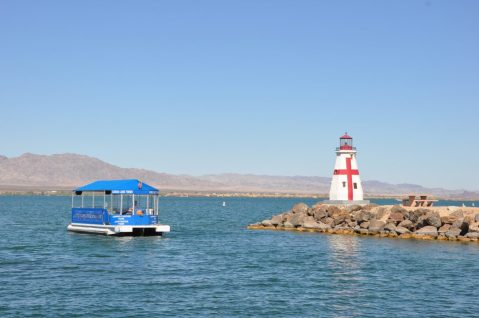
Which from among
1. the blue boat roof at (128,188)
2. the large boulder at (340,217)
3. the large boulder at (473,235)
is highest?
the blue boat roof at (128,188)

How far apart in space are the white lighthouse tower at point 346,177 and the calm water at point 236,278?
1153 cm

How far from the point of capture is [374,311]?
25359mm

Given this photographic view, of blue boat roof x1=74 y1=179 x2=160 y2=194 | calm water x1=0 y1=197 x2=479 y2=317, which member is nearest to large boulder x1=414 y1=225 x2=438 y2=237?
calm water x1=0 y1=197 x2=479 y2=317

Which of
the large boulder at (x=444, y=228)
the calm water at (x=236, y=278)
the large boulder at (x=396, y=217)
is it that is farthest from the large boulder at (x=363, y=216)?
the large boulder at (x=444, y=228)

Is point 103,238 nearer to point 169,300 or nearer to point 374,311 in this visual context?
point 169,300

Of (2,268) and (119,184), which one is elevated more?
(119,184)

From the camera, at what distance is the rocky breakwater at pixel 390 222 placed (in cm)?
5069

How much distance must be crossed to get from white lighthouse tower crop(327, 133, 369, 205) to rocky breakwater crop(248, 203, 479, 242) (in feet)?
4.74

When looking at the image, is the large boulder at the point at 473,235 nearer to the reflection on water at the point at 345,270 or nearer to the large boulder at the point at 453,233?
the large boulder at the point at 453,233

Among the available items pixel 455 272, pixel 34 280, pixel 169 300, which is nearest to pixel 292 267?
pixel 455 272

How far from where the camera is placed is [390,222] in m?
55.0

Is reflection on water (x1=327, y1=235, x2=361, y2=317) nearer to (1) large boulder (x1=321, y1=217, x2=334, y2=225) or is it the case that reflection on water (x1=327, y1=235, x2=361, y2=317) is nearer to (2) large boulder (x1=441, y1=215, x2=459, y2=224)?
(1) large boulder (x1=321, y1=217, x2=334, y2=225)

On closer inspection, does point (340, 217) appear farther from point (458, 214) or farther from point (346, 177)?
point (458, 214)

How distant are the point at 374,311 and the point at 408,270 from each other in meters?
11.2
